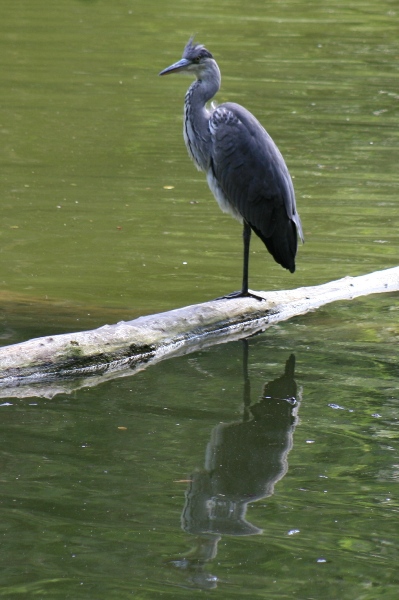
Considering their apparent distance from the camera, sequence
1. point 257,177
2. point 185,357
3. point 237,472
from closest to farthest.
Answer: point 237,472 → point 185,357 → point 257,177

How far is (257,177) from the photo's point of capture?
21.9 feet

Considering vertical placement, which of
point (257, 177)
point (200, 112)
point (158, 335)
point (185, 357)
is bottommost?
point (185, 357)

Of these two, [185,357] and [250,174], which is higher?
[250,174]

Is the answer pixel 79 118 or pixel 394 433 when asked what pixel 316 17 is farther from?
pixel 394 433

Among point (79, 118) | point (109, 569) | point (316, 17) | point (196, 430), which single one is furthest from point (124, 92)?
point (109, 569)

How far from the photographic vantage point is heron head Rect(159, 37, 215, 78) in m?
6.84

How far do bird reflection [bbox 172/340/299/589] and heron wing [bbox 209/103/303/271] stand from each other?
114cm

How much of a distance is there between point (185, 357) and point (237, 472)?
152cm

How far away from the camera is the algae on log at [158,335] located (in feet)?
17.8

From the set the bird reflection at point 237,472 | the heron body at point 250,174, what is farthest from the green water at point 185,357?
the heron body at point 250,174

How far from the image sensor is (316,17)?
63.6ft

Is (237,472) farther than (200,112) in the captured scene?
No

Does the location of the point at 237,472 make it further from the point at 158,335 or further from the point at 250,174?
the point at 250,174

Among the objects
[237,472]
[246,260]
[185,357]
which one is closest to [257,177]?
[246,260]
